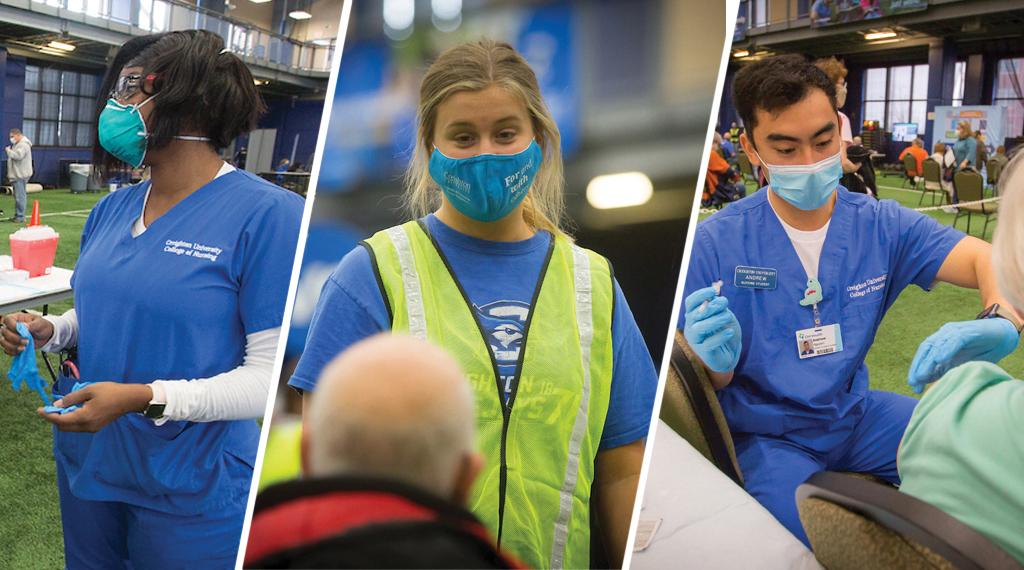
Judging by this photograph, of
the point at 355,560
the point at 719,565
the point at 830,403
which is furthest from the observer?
the point at 830,403

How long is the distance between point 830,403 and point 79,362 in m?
1.22

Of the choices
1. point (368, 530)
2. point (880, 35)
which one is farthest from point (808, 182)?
point (880, 35)

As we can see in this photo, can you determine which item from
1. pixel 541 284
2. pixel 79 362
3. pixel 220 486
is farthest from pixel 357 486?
pixel 79 362

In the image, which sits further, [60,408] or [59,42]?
[59,42]

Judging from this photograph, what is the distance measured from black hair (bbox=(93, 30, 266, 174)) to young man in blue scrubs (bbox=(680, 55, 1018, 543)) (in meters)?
0.81

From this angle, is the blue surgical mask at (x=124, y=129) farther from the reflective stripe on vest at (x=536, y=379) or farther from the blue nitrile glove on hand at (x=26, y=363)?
the reflective stripe on vest at (x=536, y=379)

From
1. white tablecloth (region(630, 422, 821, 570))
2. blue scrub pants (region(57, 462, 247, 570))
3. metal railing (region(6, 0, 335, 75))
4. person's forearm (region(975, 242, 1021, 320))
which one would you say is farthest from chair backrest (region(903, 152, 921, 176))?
blue scrub pants (region(57, 462, 247, 570))

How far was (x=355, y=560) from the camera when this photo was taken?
0.39 m

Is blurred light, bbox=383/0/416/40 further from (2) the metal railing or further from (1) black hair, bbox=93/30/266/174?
(1) black hair, bbox=93/30/266/174

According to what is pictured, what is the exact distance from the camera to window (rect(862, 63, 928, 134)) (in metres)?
17.6

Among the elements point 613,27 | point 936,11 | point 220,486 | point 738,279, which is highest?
point 936,11

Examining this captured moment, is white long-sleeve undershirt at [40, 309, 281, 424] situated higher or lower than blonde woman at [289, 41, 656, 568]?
lower

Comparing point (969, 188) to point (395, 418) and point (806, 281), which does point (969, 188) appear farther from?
point (395, 418)

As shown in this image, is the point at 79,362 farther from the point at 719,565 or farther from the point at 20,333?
the point at 719,565
